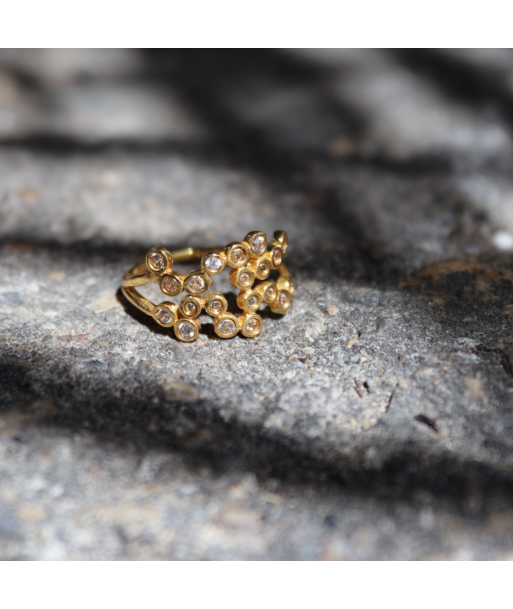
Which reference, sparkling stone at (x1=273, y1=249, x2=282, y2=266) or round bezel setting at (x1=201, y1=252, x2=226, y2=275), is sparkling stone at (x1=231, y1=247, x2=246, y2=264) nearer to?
round bezel setting at (x1=201, y1=252, x2=226, y2=275)

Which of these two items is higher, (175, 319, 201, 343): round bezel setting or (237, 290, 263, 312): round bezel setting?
(237, 290, 263, 312): round bezel setting

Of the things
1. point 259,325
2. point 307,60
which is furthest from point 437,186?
point 307,60

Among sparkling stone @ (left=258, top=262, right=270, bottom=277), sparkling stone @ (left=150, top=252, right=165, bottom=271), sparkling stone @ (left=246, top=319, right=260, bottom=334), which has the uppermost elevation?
sparkling stone @ (left=258, top=262, right=270, bottom=277)

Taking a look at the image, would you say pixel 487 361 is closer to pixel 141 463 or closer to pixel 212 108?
pixel 141 463

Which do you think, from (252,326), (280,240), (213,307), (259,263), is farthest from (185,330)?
(280,240)

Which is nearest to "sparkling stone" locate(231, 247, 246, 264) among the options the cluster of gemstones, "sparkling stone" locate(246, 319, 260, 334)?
the cluster of gemstones

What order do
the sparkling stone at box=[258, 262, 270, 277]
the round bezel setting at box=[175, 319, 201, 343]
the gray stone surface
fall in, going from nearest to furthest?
the gray stone surface → the round bezel setting at box=[175, 319, 201, 343] → the sparkling stone at box=[258, 262, 270, 277]

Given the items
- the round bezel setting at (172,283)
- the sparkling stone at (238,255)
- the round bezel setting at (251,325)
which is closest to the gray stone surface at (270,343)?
the round bezel setting at (251,325)
